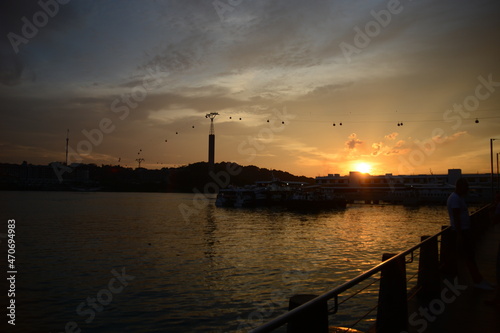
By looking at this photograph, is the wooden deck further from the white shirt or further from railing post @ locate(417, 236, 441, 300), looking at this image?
the white shirt

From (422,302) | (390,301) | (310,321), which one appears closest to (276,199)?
(422,302)

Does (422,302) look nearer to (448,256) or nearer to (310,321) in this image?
(448,256)

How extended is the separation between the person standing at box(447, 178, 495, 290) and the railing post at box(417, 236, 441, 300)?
727 millimetres

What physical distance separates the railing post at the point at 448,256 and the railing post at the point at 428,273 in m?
1.56

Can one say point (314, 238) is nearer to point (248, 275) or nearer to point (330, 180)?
point (248, 275)

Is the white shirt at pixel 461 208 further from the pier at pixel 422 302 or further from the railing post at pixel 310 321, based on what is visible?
the railing post at pixel 310 321

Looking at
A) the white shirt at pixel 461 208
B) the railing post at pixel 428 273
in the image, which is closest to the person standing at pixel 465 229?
the white shirt at pixel 461 208

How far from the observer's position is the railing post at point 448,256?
28.7ft

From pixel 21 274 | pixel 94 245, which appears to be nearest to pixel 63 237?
pixel 94 245

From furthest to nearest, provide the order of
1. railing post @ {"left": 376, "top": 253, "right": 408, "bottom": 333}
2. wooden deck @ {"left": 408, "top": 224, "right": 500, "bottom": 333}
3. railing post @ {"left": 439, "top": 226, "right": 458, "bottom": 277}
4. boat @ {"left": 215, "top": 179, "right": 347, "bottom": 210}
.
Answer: boat @ {"left": 215, "top": 179, "right": 347, "bottom": 210}, railing post @ {"left": 439, "top": 226, "right": 458, "bottom": 277}, wooden deck @ {"left": 408, "top": 224, "right": 500, "bottom": 333}, railing post @ {"left": 376, "top": 253, "right": 408, "bottom": 333}

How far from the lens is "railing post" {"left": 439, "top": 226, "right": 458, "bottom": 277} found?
28.7 ft

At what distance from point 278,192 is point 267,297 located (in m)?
95.1

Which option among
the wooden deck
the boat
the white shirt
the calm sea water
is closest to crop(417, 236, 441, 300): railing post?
the wooden deck

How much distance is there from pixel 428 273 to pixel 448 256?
1.96m
